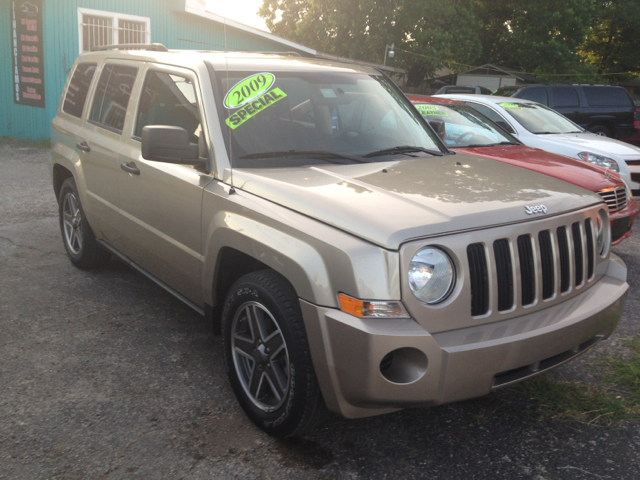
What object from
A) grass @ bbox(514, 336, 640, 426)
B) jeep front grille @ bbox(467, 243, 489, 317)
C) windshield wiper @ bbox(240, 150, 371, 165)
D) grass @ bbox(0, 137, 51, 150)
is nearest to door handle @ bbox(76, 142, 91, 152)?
windshield wiper @ bbox(240, 150, 371, 165)

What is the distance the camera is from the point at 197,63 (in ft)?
12.1

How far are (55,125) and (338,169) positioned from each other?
337 cm

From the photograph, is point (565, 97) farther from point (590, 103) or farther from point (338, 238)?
point (338, 238)

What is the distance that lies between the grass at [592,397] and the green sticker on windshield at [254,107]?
7.14 ft

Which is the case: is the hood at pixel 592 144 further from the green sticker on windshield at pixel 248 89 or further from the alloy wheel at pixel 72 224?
the alloy wheel at pixel 72 224

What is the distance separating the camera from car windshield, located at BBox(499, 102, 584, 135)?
339 inches

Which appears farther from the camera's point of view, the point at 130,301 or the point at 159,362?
the point at 130,301

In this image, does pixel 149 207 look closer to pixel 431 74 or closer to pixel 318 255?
pixel 318 255

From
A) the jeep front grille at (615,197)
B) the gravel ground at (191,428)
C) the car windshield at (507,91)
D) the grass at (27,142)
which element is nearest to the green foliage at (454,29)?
the car windshield at (507,91)

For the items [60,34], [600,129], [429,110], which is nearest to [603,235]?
[429,110]

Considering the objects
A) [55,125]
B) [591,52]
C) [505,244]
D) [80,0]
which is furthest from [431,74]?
[505,244]

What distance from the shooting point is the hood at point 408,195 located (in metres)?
2.57

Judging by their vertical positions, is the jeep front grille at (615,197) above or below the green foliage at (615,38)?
below

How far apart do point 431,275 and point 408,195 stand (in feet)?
1.63
